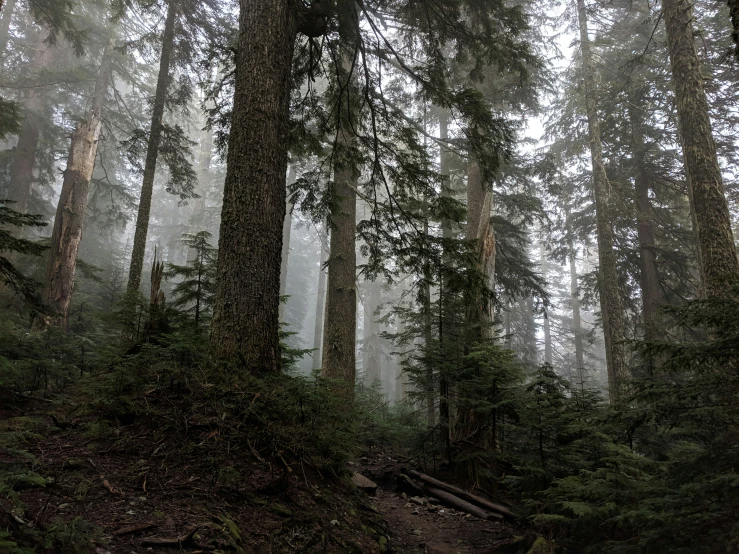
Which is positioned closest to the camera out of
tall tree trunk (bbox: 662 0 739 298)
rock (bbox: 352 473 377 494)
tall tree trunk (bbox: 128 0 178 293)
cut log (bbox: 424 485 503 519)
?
cut log (bbox: 424 485 503 519)

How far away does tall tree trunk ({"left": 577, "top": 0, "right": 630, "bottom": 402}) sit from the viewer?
1224 centimetres

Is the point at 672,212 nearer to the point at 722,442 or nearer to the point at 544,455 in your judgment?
the point at 544,455

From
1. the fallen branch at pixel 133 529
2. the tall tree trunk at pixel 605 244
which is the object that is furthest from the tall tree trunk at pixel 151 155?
the tall tree trunk at pixel 605 244

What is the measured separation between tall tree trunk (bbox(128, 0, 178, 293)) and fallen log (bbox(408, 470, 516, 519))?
25.3 feet

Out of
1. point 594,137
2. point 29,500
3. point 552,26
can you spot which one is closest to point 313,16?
point 29,500

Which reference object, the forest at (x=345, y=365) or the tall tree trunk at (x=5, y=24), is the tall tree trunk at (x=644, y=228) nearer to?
the forest at (x=345, y=365)

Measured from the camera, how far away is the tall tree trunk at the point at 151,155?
1031cm

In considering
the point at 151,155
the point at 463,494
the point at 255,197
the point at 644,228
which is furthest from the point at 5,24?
the point at 644,228

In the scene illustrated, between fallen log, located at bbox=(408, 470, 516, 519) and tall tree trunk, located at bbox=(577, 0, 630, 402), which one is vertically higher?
tall tree trunk, located at bbox=(577, 0, 630, 402)

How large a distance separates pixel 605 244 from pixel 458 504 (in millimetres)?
10815

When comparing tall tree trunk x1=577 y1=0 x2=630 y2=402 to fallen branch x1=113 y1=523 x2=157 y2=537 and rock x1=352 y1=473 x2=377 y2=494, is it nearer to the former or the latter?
rock x1=352 y1=473 x2=377 y2=494

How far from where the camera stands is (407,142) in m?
7.65

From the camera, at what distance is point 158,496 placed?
3109 mm

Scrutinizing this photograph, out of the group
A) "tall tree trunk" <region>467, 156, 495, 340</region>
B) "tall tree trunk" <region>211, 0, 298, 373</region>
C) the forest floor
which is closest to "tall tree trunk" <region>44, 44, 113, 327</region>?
the forest floor
